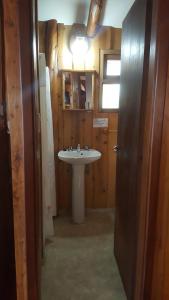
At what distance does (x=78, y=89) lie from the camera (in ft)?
9.46

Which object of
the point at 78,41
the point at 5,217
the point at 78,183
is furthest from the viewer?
the point at 78,183

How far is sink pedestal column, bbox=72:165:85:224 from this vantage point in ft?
9.20

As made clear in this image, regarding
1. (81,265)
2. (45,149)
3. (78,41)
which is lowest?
(81,265)

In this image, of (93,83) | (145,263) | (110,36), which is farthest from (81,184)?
(110,36)

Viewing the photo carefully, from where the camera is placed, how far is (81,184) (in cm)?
283

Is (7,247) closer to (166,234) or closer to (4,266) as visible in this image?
(4,266)

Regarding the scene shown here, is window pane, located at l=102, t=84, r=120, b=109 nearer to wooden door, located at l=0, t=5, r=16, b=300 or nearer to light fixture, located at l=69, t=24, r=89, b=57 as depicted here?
light fixture, located at l=69, t=24, r=89, b=57

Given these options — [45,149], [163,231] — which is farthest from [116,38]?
[163,231]

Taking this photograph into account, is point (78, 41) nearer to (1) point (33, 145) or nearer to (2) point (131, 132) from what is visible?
(2) point (131, 132)

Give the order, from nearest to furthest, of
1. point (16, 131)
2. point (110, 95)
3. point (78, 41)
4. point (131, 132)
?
point (16, 131)
point (131, 132)
point (78, 41)
point (110, 95)

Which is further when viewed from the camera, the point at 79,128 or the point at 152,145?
the point at 79,128

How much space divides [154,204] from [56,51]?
2202 millimetres

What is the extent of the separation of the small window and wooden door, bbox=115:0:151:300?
100 cm

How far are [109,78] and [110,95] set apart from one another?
0.21m
